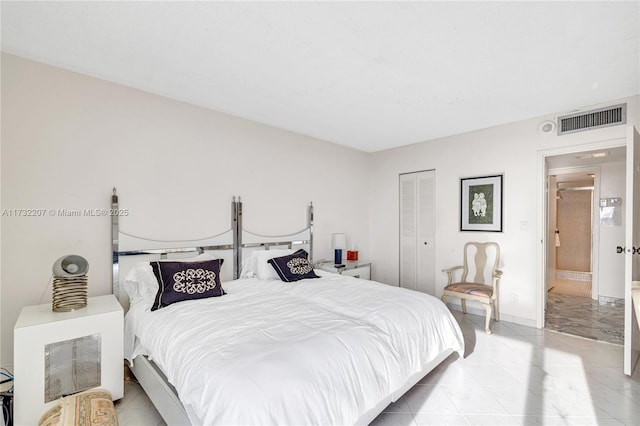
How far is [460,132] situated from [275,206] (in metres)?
2.85

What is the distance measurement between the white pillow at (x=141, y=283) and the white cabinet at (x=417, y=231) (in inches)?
148

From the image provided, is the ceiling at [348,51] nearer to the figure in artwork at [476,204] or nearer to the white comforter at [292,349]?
the figure in artwork at [476,204]

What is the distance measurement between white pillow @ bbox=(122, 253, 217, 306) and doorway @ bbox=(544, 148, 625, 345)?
14.6ft

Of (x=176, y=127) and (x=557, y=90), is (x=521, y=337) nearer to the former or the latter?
(x=557, y=90)

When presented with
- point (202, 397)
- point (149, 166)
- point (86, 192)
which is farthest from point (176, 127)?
point (202, 397)

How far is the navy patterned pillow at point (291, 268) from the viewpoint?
326 cm

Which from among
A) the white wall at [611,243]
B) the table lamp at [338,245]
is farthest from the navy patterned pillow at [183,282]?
the white wall at [611,243]

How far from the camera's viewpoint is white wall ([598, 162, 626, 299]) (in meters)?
4.46

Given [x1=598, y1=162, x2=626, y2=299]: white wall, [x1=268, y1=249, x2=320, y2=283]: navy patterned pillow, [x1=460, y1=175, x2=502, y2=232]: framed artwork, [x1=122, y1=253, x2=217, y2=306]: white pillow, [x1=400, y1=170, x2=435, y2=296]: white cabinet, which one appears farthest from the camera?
[x1=400, y1=170, x2=435, y2=296]: white cabinet

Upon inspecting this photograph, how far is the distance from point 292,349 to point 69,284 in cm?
178

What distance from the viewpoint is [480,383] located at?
7.86 feet

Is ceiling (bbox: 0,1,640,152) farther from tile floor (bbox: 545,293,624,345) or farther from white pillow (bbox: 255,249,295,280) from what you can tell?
tile floor (bbox: 545,293,624,345)

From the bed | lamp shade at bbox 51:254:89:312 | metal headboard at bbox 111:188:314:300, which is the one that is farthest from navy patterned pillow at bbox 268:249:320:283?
lamp shade at bbox 51:254:89:312

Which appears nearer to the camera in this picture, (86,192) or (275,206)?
(86,192)
